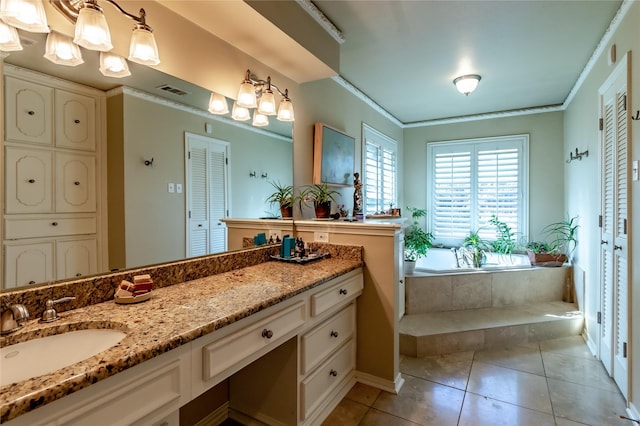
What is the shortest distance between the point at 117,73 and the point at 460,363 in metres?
2.83

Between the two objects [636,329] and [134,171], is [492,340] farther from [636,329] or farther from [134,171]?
[134,171]

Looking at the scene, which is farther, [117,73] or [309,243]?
[309,243]

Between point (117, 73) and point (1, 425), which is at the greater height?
point (117, 73)

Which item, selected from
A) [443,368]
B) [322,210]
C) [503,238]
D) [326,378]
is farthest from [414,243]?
[326,378]

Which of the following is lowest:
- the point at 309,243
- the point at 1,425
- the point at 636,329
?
the point at 636,329

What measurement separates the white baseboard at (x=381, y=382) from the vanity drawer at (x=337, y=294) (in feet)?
1.88

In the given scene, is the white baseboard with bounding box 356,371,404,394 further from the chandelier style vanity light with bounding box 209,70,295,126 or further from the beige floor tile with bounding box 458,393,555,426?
the chandelier style vanity light with bounding box 209,70,295,126

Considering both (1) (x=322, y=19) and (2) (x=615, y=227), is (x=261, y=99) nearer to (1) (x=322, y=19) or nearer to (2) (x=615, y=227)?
(1) (x=322, y=19)

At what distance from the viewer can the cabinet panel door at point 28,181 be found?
0.99 m

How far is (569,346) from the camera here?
272cm

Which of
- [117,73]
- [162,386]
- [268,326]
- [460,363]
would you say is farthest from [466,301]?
[117,73]

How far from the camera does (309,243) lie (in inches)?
89.7

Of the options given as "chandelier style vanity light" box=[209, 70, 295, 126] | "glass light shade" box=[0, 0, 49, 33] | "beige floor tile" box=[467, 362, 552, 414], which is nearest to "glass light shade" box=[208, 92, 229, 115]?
"chandelier style vanity light" box=[209, 70, 295, 126]

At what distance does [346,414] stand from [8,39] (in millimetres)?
2218
